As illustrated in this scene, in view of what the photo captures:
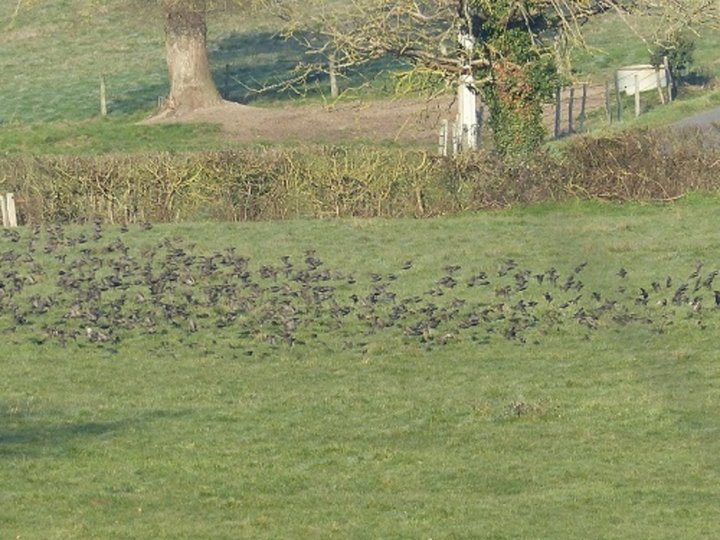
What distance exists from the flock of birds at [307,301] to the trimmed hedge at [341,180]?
5.86 m

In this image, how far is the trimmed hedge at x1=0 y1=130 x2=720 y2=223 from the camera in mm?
31750

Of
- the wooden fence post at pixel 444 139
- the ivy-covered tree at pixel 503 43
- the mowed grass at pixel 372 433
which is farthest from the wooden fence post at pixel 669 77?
the mowed grass at pixel 372 433

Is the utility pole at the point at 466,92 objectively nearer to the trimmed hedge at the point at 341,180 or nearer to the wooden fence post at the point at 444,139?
the wooden fence post at the point at 444,139

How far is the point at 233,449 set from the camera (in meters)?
14.2

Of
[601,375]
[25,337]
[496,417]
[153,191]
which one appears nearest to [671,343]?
[601,375]

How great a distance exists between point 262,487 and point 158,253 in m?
15.2

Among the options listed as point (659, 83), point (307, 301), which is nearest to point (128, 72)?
point (659, 83)

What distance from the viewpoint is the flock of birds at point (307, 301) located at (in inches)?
802

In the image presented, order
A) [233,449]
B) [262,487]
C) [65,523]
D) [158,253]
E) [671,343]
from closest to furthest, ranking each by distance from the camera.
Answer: [65,523] < [262,487] < [233,449] < [671,343] < [158,253]

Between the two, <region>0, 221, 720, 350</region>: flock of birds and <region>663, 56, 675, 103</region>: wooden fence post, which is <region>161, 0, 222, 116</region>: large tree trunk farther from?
<region>0, 221, 720, 350</region>: flock of birds

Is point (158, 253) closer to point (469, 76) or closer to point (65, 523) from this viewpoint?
point (469, 76)

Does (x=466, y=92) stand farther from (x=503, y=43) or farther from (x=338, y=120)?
(x=338, y=120)

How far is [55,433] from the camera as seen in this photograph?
15.0 m

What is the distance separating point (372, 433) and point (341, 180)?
1780 cm
